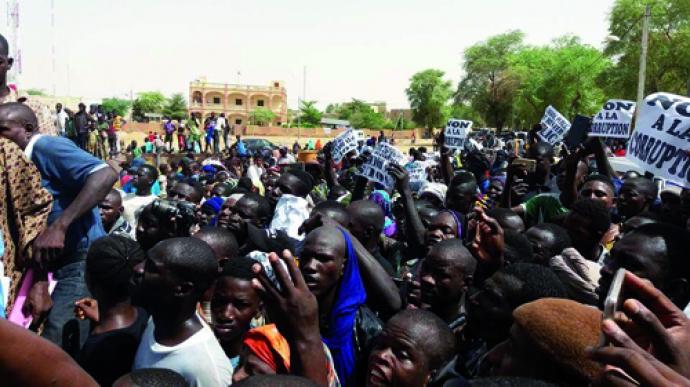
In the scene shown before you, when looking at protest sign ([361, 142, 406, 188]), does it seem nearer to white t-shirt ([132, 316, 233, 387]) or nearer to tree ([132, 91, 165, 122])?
white t-shirt ([132, 316, 233, 387])

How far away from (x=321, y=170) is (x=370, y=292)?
6.22 metres

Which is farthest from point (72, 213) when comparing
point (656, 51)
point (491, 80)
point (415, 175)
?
point (491, 80)

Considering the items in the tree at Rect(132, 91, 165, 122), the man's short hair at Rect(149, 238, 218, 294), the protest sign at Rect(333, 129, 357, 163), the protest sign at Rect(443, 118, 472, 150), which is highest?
the tree at Rect(132, 91, 165, 122)

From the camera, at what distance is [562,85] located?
44.4m

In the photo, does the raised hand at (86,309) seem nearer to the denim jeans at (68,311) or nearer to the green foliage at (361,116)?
the denim jeans at (68,311)

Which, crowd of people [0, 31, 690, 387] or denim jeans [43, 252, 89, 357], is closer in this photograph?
crowd of people [0, 31, 690, 387]

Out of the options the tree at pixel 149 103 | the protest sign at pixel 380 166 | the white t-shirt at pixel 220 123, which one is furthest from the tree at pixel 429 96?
the protest sign at pixel 380 166

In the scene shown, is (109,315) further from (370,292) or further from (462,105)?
(462,105)

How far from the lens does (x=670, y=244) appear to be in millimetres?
2805

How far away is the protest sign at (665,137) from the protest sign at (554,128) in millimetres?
3232

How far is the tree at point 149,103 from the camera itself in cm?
7650

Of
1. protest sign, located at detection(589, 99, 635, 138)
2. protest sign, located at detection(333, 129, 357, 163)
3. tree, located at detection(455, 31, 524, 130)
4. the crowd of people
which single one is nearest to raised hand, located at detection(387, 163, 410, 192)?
the crowd of people

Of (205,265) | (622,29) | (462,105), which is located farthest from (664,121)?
(462,105)

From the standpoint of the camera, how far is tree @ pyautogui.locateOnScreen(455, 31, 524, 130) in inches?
2074
